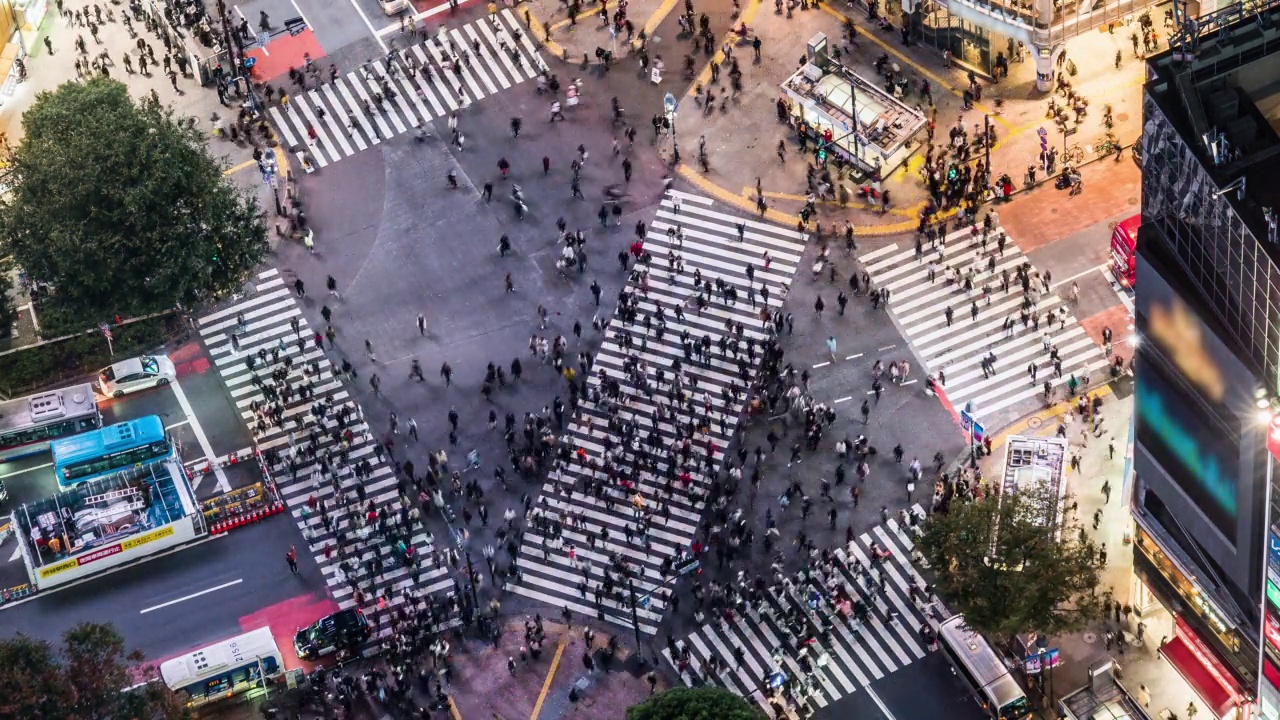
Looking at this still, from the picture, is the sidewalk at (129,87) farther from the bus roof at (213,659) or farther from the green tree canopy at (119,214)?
the bus roof at (213,659)

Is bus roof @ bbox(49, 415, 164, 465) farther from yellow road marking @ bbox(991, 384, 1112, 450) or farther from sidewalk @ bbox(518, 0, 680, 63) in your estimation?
yellow road marking @ bbox(991, 384, 1112, 450)

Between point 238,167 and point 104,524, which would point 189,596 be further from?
point 238,167

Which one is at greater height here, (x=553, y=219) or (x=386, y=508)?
(x=553, y=219)

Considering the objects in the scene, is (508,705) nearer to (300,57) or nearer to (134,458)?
(134,458)

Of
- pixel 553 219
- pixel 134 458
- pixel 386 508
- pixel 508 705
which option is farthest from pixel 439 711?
pixel 553 219

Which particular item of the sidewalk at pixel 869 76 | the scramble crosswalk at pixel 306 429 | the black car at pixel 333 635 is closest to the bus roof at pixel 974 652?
the scramble crosswalk at pixel 306 429

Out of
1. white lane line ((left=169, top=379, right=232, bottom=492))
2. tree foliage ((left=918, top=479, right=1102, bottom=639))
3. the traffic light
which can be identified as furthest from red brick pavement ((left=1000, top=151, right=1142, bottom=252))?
white lane line ((left=169, top=379, right=232, bottom=492))
